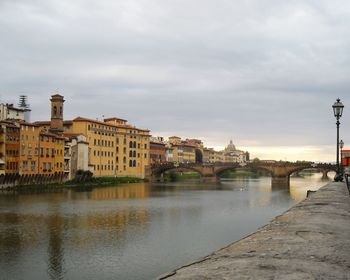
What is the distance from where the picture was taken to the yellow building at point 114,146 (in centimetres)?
9594

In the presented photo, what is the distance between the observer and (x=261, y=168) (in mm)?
112312

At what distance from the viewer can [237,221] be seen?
120 ft

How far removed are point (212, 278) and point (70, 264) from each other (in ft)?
56.7

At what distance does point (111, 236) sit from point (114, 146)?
7676 cm

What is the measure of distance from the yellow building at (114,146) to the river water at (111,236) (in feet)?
159

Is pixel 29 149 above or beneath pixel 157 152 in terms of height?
beneath

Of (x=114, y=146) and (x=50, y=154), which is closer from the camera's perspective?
(x=50, y=154)

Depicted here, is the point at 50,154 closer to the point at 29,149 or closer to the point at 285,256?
the point at 29,149

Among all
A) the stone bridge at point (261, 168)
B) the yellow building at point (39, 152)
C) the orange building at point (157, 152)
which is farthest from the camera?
the orange building at point (157, 152)

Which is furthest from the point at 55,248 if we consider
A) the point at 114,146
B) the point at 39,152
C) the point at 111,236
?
the point at 114,146

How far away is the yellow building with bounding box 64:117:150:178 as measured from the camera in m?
95.9

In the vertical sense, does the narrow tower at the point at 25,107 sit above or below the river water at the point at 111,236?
above

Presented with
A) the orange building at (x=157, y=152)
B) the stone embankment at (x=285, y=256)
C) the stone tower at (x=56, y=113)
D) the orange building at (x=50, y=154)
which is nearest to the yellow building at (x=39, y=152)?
the orange building at (x=50, y=154)

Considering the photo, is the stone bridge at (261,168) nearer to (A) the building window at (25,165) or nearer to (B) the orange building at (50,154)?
(B) the orange building at (50,154)
